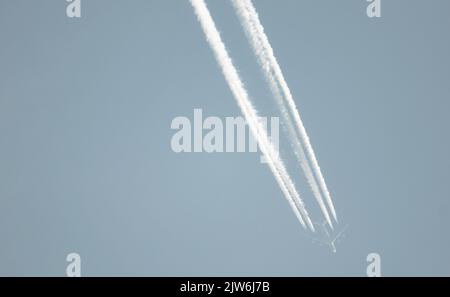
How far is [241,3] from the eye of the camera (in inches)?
645

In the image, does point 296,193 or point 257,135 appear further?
point 296,193
